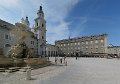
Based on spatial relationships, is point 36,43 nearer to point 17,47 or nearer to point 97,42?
point 97,42

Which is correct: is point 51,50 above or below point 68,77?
above

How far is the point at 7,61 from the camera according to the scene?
1838 centimetres

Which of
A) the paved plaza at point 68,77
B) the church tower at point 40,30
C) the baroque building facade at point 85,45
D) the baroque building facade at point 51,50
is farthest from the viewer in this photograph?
the baroque building facade at point 51,50

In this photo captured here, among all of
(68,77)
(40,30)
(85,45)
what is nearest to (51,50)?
(85,45)

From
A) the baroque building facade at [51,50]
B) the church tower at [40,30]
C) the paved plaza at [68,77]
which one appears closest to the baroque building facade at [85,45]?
the baroque building facade at [51,50]

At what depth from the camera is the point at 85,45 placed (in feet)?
263

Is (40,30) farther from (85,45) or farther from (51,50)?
(85,45)

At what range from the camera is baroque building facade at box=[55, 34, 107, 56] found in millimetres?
73062

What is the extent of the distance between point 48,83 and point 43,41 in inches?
2403

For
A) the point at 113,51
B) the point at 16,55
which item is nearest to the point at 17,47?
the point at 16,55

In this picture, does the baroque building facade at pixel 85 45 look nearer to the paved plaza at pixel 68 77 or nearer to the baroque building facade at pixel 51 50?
the baroque building facade at pixel 51 50

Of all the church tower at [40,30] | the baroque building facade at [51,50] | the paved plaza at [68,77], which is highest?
the church tower at [40,30]

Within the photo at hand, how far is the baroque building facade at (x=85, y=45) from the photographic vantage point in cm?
7306

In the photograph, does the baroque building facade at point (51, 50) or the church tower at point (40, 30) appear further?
the baroque building facade at point (51, 50)
